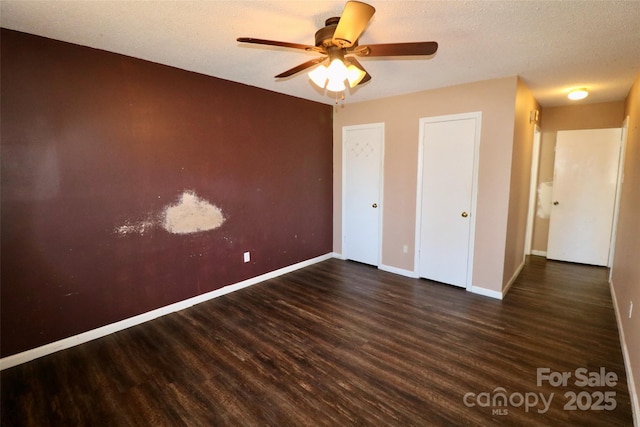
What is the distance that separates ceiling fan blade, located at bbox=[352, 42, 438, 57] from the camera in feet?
5.80

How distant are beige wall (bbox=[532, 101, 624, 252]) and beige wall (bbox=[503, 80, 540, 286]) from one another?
0.80m

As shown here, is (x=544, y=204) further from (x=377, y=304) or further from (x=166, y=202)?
(x=166, y=202)

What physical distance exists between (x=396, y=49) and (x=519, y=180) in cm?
279

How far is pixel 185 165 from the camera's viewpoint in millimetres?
3146

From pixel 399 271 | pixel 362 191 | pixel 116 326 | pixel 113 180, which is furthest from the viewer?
pixel 362 191

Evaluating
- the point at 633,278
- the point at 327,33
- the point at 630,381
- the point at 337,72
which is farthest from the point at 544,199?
the point at 327,33

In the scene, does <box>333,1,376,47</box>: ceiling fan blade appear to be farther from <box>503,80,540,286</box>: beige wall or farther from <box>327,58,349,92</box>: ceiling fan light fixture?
<box>503,80,540,286</box>: beige wall

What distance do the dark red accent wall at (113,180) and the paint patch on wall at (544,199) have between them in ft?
14.5

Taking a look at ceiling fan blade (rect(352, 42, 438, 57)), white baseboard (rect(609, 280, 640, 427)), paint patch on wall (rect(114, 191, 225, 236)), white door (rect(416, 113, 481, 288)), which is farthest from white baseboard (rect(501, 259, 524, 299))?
paint patch on wall (rect(114, 191, 225, 236))

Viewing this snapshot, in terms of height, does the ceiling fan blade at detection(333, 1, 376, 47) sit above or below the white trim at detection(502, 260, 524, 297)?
above

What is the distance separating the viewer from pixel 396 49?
1.83 m

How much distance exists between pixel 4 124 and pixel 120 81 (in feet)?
2.87

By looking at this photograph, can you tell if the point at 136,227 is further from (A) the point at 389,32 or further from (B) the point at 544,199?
(B) the point at 544,199

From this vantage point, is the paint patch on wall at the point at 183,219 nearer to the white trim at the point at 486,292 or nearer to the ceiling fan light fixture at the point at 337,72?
the ceiling fan light fixture at the point at 337,72
